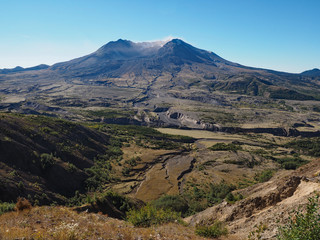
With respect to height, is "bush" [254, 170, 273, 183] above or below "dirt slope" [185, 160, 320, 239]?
below

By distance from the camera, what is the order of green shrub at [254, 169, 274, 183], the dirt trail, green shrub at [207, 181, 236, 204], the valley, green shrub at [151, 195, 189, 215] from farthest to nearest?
green shrub at [254, 169, 274, 183] → the dirt trail → green shrub at [207, 181, 236, 204] → green shrub at [151, 195, 189, 215] → the valley

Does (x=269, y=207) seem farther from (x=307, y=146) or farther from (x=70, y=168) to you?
(x=307, y=146)

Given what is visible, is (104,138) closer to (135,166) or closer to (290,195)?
(135,166)

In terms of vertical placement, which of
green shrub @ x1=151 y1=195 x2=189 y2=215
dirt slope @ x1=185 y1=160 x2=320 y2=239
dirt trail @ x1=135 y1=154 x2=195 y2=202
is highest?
dirt slope @ x1=185 y1=160 x2=320 y2=239

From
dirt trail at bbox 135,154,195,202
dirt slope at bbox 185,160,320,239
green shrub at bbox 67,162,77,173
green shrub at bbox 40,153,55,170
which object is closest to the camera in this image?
dirt slope at bbox 185,160,320,239

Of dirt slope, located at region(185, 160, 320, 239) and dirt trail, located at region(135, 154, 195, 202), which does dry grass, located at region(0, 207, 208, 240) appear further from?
dirt trail, located at region(135, 154, 195, 202)

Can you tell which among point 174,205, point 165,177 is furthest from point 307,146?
point 174,205

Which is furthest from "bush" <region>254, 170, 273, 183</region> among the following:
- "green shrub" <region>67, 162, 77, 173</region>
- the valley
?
"green shrub" <region>67, 162, 77, 173</region>

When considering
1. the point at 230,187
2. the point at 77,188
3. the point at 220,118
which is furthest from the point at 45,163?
the point at 220,118

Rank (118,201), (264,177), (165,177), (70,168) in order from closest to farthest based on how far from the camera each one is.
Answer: (118,201), (70,168), (264,177), (165,177)

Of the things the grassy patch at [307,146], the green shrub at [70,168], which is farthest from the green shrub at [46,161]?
the grassy patch at [307,146]

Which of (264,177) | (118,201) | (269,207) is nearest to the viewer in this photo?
(269,207)

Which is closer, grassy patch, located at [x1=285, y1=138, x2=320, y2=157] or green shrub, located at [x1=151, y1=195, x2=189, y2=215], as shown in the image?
green shrub, located at [x1=151, y1=195, x2=189, y2=215]
